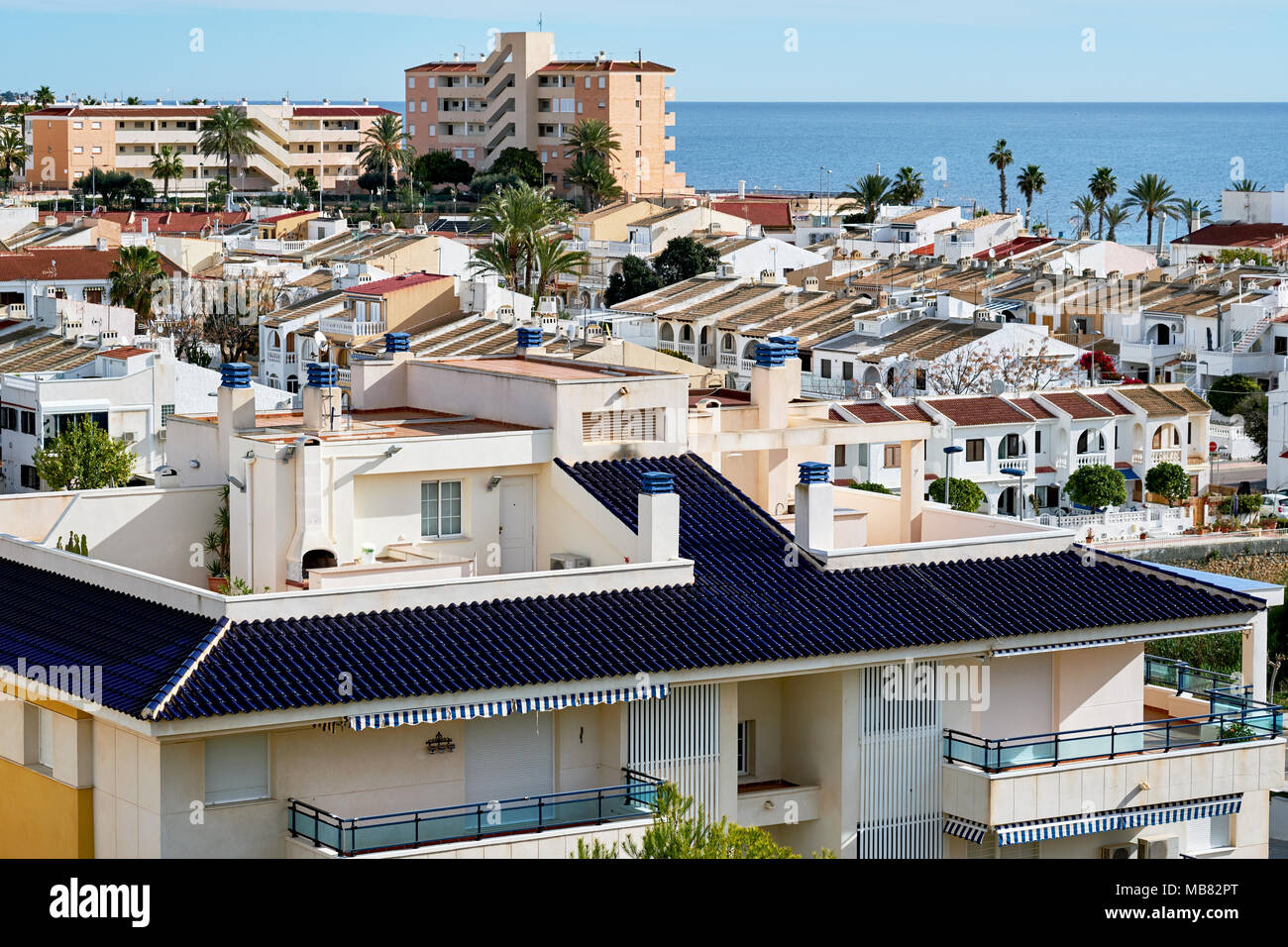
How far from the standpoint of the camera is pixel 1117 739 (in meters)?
24.0

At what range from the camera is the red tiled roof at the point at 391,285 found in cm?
7788

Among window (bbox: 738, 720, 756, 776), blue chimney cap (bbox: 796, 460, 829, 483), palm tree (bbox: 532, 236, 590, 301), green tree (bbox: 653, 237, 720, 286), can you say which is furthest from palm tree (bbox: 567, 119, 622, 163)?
window (bbox: 738, 720, 756, 776)

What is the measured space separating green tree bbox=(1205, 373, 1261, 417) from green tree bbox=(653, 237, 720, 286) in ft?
97.8

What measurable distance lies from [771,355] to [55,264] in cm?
6762

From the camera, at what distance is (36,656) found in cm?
2084

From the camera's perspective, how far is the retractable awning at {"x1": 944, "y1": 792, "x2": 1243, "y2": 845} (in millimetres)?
22844

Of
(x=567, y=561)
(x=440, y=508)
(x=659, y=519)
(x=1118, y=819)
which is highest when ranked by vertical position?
(x=659, y=519)

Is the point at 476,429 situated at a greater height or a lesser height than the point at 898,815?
greater

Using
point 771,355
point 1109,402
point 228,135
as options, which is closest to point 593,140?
point 228,135

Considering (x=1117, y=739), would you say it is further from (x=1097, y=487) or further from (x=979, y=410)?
(x=979, y=410)

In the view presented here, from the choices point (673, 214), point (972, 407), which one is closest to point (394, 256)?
point (673, 214)

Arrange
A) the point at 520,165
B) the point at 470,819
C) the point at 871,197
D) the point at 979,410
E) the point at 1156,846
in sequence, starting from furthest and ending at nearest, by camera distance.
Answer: the point at 520,165 < the point at 871,197 < the point at 979,410 < the point at 1156,846 < the point at 470,819

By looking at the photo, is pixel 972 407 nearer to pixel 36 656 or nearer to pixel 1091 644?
pixel 1091 644
